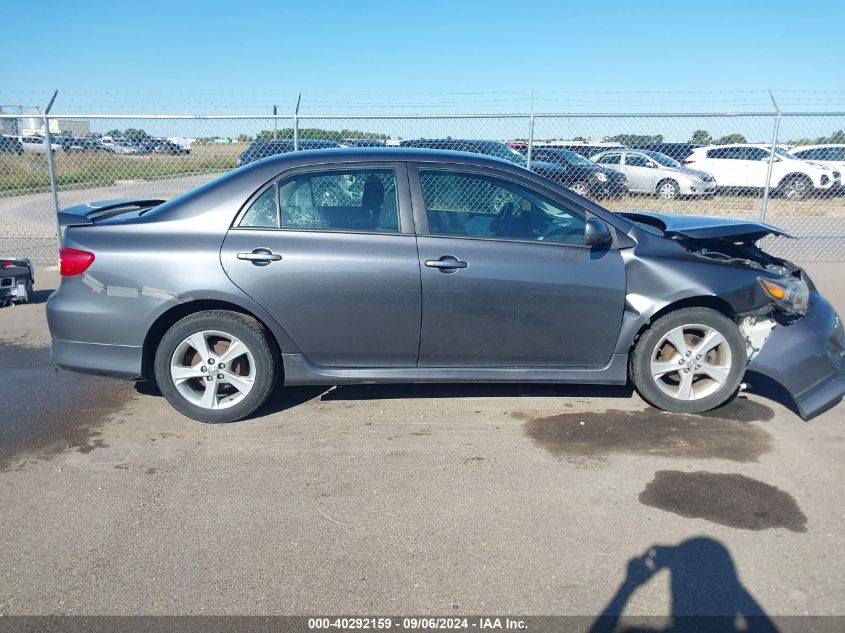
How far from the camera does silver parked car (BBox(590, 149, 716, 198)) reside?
1419 cm

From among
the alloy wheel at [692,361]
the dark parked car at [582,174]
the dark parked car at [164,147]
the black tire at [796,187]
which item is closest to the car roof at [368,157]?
the alloy wheel at [692,361]

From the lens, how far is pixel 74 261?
426 centimetres

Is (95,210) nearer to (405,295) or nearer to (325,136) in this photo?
(405,295)

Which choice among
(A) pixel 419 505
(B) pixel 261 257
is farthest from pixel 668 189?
(A) pixel 419 505

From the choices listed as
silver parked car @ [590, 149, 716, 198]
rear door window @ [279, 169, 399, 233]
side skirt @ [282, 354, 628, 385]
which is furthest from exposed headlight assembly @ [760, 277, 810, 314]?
silver parked car @ [590, 149, 716, 198]

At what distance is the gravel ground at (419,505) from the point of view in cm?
278

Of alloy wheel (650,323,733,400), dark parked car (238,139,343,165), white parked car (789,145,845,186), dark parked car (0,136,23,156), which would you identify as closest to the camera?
alloy wheel (650,323,733,400)

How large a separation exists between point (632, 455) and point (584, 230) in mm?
1379

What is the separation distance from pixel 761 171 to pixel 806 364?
45.1 ft

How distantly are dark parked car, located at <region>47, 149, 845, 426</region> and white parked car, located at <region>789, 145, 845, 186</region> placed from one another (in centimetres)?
1562

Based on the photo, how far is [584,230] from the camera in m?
4.34

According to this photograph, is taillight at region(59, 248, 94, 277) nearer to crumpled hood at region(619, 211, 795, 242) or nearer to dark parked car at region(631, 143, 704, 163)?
crumpled hood at region(619, 211, 795, 242)

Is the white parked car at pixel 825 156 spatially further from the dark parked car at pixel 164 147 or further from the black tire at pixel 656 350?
the black tire at pixel 656 350

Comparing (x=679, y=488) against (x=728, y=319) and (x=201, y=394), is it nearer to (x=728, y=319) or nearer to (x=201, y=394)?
(x=728, y=319)
